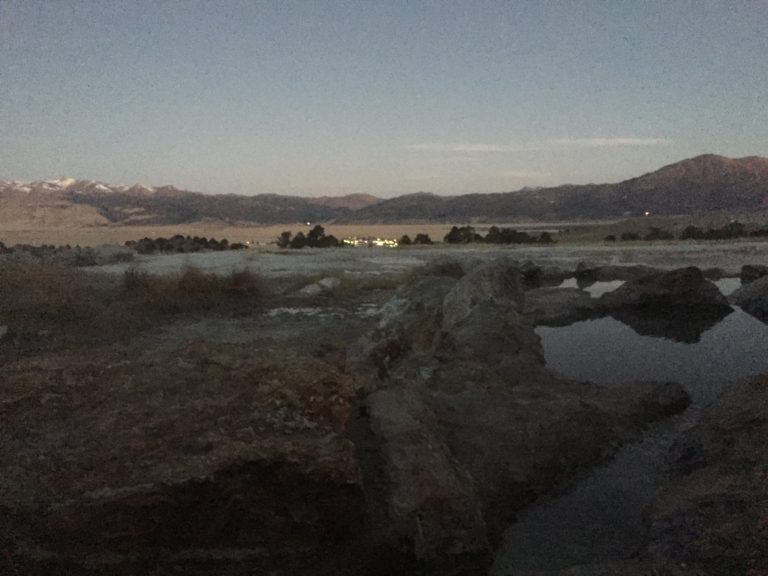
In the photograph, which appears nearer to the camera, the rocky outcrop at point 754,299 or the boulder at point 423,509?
the boulder at point 423,509

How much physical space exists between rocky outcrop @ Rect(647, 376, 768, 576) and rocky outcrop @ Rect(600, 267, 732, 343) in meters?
7.61

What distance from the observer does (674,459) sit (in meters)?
5.91

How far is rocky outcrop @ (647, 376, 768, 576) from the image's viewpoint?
3588mm

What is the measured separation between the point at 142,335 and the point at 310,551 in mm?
8662

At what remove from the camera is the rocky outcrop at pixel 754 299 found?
1343 centimetres

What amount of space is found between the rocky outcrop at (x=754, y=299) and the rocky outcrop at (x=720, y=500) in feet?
28.0

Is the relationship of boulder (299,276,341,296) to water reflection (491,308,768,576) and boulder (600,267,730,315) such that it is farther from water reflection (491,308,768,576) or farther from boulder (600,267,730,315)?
boulder (600,267,730,315)

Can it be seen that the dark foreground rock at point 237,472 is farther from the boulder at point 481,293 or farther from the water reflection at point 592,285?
the water reflection at point 592,285

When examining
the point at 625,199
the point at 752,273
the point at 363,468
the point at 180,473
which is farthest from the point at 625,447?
the point at 625,199

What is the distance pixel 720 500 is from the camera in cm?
416

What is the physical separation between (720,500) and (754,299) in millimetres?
11709

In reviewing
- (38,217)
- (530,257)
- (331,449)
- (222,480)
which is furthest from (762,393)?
(38,217)

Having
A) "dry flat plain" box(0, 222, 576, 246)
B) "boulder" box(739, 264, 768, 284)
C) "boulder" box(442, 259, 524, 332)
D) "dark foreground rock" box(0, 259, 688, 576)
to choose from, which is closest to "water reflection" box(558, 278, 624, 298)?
"boulder" box(739, 264, 768, 284)

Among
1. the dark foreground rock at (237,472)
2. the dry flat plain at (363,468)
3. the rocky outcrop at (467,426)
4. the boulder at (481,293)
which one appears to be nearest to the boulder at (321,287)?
the boulder at (481,293)
